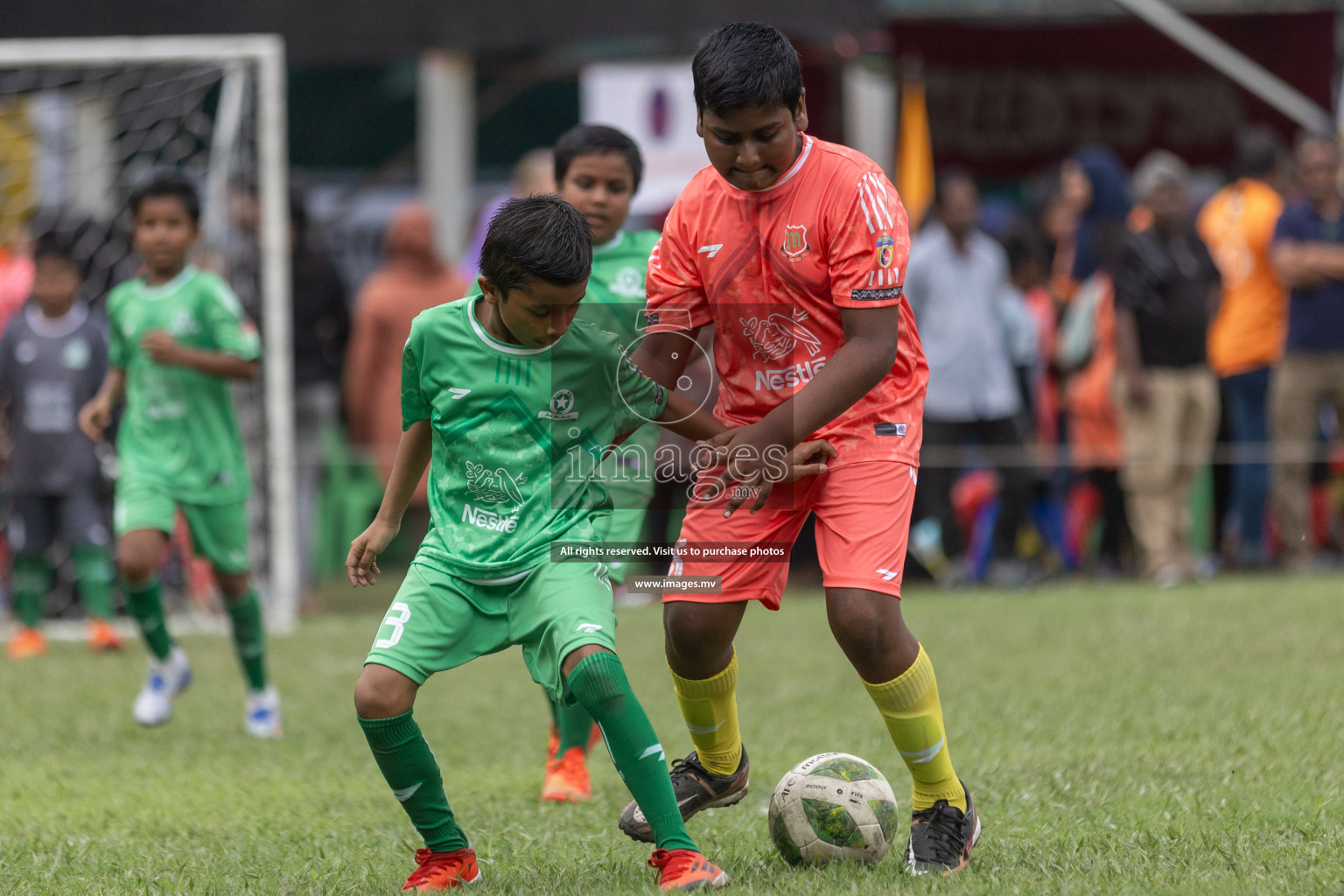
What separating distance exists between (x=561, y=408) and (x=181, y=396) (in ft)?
11.1


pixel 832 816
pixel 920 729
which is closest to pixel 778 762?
pixel 832 816

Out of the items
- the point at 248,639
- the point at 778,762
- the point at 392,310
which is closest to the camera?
the point at 778,762

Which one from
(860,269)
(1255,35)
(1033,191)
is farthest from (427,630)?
(1033,191)

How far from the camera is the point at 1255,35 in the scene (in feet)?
39.4

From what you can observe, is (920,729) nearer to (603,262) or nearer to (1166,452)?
(603,262)

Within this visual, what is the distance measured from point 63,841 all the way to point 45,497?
5315 mm

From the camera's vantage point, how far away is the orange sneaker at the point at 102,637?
9289 millimetres

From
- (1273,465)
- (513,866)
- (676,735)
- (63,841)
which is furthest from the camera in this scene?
(1273,465)

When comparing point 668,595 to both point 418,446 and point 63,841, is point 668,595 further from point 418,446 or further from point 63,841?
point 63,841

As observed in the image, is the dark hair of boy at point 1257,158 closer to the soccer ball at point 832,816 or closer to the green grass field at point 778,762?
the green grass field at point 778,762

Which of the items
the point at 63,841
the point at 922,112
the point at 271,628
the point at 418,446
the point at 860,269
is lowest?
the point at 271,628

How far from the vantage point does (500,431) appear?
4062 millimetres

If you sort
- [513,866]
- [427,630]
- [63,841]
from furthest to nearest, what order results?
[63,841]
[513,866]
[427,630]

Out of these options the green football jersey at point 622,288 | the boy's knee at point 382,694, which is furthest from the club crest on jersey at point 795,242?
the boy's knee at point 382,694
